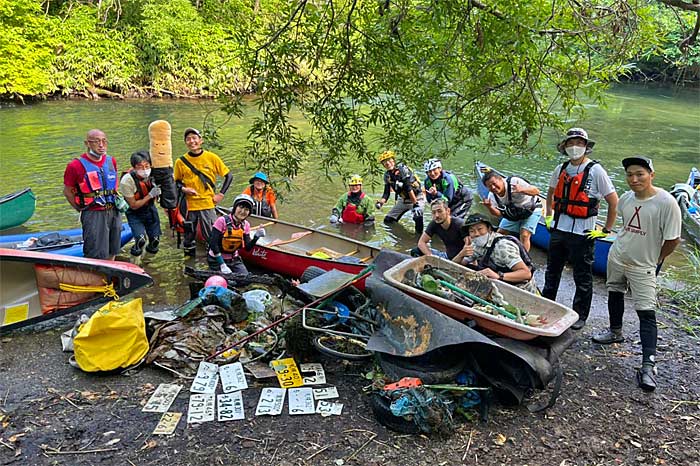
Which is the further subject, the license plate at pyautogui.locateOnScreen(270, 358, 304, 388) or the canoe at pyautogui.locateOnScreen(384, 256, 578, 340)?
the license plate at pyautogui.locateOnScreen(270, 358, 304, 388)

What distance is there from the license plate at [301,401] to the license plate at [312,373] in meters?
0.13

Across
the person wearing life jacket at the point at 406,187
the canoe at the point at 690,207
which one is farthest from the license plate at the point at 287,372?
the canoe at the point at 690,207

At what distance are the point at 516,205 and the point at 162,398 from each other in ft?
15.9

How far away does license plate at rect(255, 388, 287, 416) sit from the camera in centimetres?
420

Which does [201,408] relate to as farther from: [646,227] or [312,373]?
[646,227]

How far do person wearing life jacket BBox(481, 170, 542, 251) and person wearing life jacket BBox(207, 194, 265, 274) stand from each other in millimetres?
3086

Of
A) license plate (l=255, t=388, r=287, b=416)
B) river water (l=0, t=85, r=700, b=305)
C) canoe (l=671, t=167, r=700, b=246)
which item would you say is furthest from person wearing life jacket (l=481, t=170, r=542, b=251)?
canoe (l=671, t=167, r=700, b=246)

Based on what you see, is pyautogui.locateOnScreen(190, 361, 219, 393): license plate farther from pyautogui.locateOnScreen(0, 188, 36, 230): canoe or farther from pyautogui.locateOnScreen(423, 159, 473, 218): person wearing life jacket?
pyautogui.locateOnScreen(0, 188, 36, 230): canoe

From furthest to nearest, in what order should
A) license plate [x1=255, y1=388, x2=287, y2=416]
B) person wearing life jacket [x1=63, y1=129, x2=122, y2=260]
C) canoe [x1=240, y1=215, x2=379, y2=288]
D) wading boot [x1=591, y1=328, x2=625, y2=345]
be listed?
canoe [x1=240, y1=215, x2=379, y2=288] → person wearing life jacket [x1=63, y1=129, x2=122, y2=260] → wading boot [x1=591, y1=328, x2=625, y2=345] → license plate [x1=255, y1=388, x2=287, y2=416]

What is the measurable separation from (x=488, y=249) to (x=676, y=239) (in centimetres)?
161

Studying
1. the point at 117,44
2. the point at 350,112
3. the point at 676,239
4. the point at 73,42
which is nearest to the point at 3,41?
the point at 73,42

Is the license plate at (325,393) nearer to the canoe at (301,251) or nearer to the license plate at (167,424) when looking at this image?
the license plate at (167,424)

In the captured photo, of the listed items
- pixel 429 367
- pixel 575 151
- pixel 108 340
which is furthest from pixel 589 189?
pixel 108 340

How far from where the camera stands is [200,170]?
25.1 feet
